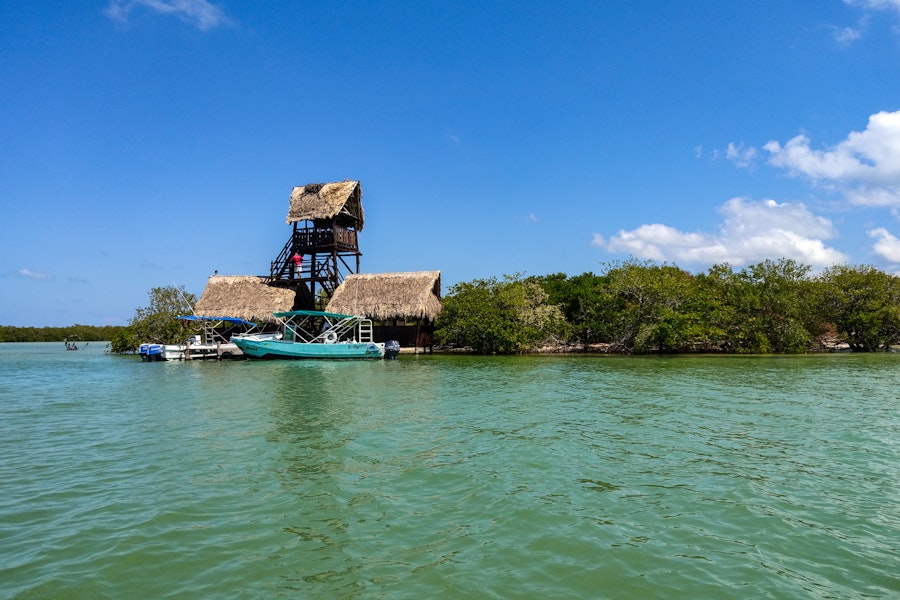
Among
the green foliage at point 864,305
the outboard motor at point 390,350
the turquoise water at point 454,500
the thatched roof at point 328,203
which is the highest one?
the thatched roof at point 328,203

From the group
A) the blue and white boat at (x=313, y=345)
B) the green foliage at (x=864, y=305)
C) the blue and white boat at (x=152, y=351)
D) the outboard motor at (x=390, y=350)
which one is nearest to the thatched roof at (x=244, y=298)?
the blue and white boat at (x=313, y=345)

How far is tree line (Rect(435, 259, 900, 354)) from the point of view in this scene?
32.3 metres

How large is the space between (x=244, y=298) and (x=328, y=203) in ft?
26.9

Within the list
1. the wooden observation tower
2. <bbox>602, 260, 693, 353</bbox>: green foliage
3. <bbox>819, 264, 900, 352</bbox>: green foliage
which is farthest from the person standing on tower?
<bbox>819, 264, 900, 352</bbox>: green foliage

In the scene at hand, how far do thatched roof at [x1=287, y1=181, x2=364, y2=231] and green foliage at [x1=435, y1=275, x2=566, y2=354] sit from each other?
9.08 m

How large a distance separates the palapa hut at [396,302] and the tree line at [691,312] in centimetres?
142

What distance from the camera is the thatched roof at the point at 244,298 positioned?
34750 millimetres

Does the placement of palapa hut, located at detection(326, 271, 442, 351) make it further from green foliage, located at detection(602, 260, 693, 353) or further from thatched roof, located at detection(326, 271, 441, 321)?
green foliage, located at detection(602, 260, 693, 353)

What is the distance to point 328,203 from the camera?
3597 centimetres

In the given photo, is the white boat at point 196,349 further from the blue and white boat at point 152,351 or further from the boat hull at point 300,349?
the boat hull at point 300,349

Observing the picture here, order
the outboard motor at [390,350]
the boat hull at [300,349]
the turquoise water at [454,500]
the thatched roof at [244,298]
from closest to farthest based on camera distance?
the turquoise water at [454,500] → the boat hull at [300,349] → the outboard motor at [390,350] → the thatched roof at [244,298]

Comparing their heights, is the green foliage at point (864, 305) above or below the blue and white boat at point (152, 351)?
above

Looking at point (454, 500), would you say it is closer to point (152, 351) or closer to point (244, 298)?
point (152, 351)

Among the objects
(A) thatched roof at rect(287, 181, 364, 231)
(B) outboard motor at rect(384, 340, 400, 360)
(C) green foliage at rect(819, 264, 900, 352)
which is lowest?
(B) outboard motor at rect(384, 340, 400, 360)
